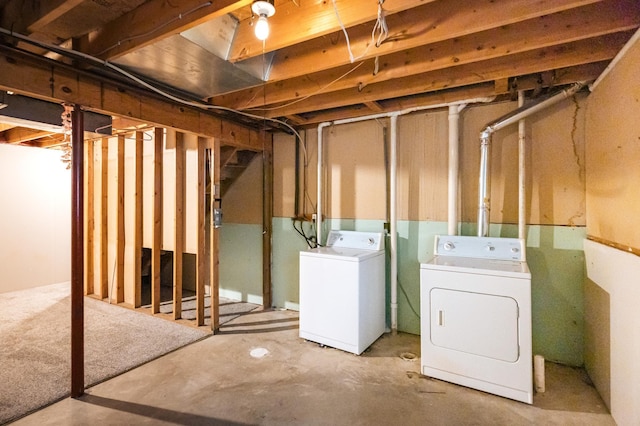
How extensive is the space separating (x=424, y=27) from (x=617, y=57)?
3.90 ft

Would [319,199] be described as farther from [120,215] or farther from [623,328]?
[623,328]

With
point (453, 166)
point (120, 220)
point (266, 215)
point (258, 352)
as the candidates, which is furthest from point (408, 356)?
point (120, 220)

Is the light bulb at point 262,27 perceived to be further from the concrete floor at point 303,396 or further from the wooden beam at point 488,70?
the concrete floor at point 303,396

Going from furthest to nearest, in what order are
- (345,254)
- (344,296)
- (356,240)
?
(356,240)
(345,254)
(344,296)

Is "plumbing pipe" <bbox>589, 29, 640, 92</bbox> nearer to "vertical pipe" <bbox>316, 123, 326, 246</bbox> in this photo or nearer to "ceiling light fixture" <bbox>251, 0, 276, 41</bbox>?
"ceiling light fixture" <bbox>251, 0, 276, 41</bbox>

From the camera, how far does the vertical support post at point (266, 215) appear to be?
3799 millimetres

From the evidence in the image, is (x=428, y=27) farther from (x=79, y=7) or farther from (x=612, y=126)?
(x=79, y=7)

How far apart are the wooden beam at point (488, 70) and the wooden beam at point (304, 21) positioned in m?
0.74

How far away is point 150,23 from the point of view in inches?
66.5

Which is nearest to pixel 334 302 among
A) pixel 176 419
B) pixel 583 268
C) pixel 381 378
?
pixel 381 378

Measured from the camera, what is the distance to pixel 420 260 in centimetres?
302

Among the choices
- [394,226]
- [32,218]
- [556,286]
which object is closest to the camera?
[556,286]

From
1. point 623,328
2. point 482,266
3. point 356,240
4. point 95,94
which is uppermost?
point 95,94

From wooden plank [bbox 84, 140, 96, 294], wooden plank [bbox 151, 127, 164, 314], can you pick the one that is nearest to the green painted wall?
wooden plank [bbox 151, 127, 164, 314]
